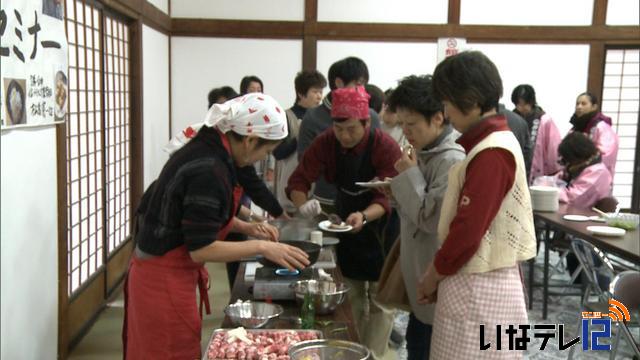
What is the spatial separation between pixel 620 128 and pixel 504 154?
5981mm

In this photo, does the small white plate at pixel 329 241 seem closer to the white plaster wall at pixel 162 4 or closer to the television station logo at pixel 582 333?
the television station logo at pixel 582 333

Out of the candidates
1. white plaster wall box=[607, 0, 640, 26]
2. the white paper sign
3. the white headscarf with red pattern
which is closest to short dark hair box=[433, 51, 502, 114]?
the white headscarf with red pattern

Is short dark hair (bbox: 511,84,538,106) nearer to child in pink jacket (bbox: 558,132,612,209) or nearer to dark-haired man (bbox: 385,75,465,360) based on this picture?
child in pink jacket (bbox: 558,132,612,209)

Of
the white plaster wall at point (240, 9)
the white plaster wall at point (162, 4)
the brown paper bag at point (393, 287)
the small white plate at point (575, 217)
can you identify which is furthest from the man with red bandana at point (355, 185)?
the white plaster wall at point (240, 9)

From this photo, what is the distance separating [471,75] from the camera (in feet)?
5.19

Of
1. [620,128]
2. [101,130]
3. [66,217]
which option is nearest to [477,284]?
[66,217]

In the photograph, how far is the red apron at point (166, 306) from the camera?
179 centimetres

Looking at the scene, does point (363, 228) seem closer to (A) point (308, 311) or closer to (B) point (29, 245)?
(A) point (308, 311)

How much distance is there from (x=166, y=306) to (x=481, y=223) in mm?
954

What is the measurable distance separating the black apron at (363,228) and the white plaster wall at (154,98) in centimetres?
231

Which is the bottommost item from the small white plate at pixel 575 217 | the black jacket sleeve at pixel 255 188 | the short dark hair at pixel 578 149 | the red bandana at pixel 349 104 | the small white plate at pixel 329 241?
the small white plate at pixel 575 217

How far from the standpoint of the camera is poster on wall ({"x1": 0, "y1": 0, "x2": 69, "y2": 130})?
218 centimetres

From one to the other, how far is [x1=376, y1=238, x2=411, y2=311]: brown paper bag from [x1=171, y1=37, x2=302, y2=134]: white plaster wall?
4.23 metres

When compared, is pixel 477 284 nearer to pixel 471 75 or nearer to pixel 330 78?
pixel 471 75
